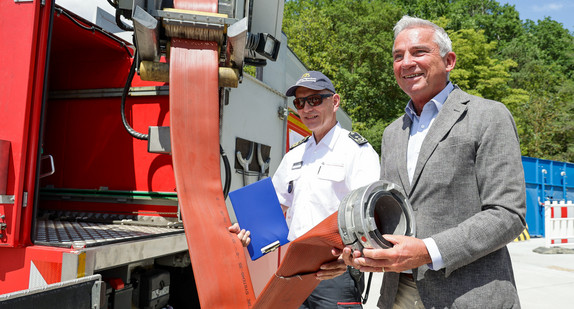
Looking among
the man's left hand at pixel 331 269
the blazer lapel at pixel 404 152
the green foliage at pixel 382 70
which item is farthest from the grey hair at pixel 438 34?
the green foliage at pixel 382 70

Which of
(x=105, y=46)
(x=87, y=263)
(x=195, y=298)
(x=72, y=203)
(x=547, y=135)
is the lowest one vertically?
(x=195, y=298)

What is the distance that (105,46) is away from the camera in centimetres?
333

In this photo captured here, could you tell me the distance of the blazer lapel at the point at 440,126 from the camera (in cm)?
140

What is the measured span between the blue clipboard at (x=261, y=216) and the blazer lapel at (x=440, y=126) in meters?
0.86

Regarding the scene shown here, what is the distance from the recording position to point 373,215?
48.8 inches

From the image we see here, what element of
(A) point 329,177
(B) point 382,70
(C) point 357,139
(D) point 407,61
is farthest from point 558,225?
(B) point 382,70

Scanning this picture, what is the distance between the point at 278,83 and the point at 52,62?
187cm

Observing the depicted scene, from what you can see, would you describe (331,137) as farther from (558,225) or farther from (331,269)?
(558,225)

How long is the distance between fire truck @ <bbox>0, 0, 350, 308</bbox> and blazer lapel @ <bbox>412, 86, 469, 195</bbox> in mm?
1133

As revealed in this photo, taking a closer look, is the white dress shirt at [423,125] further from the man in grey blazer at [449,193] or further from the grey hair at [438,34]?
the grey hair at [438,34]

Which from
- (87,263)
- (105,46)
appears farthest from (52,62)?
(87,263)

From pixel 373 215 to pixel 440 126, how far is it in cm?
41

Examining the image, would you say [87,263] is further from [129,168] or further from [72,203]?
[72,203]

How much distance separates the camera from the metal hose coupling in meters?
1.21
